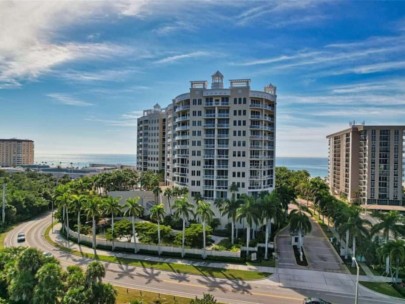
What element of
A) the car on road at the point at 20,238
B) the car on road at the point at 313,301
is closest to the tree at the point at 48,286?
the car on road at the point at 313,301

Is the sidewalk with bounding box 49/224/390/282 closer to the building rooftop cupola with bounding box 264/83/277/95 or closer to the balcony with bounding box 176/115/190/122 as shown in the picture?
the balcony with bounding box 176/115/190/122

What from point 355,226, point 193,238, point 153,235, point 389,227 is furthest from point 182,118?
point 389,227

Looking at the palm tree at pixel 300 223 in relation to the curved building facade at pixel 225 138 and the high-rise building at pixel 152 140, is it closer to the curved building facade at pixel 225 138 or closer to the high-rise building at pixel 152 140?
the curved building facade at pixel 225 138

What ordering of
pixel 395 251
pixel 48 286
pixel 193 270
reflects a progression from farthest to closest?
pixel 193 270, pixel 395 251, pixel 48 286

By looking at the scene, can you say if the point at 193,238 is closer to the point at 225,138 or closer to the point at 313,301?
the point at 313,301

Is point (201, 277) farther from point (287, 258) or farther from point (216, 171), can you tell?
point (216, 171)

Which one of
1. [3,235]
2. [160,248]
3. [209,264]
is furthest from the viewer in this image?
[3,235]

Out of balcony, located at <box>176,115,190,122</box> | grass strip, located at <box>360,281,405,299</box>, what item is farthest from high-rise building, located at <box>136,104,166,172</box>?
grass strip, located at <box>360,281,405,299</box>
